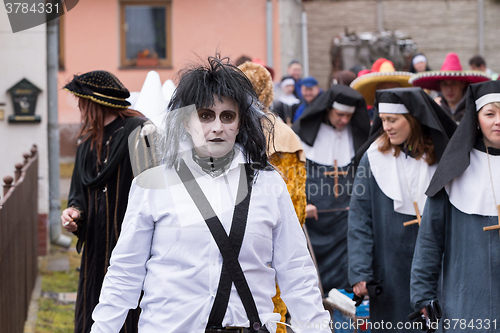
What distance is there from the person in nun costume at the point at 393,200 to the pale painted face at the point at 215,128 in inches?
82.5

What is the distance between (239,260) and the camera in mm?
2504

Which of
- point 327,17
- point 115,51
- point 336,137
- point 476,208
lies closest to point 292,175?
point 476,208

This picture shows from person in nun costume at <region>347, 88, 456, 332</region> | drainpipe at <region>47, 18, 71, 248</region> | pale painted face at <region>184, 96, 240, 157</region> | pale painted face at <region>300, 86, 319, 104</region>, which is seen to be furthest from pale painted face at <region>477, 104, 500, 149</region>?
pale painted face at <region>300, 86, 319, 104</region>

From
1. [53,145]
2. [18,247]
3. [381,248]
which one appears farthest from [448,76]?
[53,145]

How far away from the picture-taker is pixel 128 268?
8.44ft

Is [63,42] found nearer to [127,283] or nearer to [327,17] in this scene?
[327,17]

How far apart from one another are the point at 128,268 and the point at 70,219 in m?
1.70

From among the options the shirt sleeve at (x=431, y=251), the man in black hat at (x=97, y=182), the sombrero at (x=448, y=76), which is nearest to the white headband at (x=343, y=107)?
the sombrero at (x=448, y=76)

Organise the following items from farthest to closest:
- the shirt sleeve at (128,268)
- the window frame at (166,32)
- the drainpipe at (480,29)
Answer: the drainpipe at (480,29), the window frame at (166,32), the shirt sleeve at (128,268)

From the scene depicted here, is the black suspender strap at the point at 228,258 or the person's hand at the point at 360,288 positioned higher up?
the black suspender strap at the point at 228,258

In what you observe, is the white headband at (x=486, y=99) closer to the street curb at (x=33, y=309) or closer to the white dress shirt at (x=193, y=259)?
the white dress shirt at (x=193, y=259)

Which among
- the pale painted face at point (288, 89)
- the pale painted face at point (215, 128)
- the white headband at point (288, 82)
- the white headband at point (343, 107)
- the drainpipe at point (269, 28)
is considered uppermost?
the drainpipe at point (269, 28)

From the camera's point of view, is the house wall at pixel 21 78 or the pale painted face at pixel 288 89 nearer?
the house wall at pixel 21 78

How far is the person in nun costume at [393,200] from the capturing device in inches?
175
